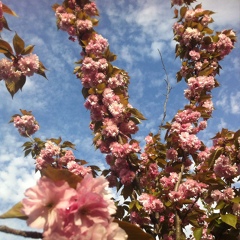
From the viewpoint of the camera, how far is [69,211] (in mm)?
808

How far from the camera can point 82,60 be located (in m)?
4.46

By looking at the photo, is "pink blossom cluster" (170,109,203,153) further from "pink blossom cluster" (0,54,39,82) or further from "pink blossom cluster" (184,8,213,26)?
"pink blossom cluster" (0,54,39,82)

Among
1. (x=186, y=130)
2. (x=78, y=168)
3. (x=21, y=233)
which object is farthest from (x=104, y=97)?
(x=21, y=233)

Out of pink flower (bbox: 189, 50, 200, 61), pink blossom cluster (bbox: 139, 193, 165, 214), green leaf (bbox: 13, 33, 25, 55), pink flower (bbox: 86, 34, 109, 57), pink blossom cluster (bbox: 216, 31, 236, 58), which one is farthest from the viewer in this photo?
pink blossom cluster (bbox: 216, 31, 236, 58)

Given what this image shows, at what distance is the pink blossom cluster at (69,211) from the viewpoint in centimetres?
79

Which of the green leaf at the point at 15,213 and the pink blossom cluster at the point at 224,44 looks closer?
the green leaf at the point at 15,213

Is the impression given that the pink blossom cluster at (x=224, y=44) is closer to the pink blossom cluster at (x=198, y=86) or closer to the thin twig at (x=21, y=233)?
the pink blossom cluster at (x=198, y=86)

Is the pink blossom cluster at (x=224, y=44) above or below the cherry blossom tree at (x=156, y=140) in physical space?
above

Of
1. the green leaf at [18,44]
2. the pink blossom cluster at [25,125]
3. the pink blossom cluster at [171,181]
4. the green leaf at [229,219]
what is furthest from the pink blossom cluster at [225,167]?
the pink blossom cluster at [25,125]

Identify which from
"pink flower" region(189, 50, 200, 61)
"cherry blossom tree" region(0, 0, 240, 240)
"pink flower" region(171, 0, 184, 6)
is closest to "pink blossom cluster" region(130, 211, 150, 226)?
"cherry blossom tree" region(0, 0, 240, 240)

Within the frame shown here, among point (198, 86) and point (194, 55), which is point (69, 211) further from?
point (194, 55)

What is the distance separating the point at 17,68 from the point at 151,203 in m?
1.84

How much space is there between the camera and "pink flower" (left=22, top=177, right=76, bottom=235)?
79 cm

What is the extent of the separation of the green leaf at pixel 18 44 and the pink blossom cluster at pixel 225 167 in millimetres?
1995
